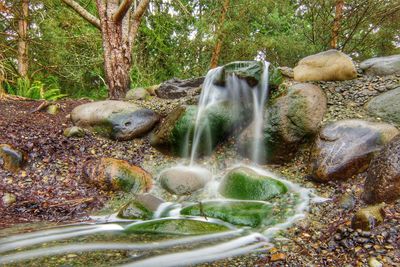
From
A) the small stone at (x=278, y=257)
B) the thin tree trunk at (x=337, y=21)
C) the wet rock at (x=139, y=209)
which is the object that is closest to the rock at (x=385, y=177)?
the small stone at (x=278, y=257)

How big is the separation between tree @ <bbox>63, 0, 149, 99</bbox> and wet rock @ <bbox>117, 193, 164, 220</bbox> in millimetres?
3716

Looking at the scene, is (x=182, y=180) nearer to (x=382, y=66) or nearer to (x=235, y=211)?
(x=235, y=211)

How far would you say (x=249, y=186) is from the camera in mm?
3986

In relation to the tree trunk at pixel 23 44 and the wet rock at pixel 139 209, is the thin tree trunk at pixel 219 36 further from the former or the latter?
the wet rock at pixel 139 209

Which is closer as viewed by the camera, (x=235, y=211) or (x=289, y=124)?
(x=235, y=211)

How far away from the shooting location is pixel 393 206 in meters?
2.93

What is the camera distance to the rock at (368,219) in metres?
2.68

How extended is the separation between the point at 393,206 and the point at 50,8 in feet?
31.9

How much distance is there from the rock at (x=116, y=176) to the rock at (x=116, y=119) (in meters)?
1.04

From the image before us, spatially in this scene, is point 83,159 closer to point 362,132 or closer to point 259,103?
point 259,103

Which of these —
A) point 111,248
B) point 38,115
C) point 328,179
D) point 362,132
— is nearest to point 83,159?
point 38,115

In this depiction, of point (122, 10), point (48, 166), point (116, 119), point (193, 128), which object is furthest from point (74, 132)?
point (122, 10)

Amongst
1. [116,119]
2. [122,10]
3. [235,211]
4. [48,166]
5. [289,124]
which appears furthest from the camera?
[122,10]

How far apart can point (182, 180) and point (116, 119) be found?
6.11 ft
